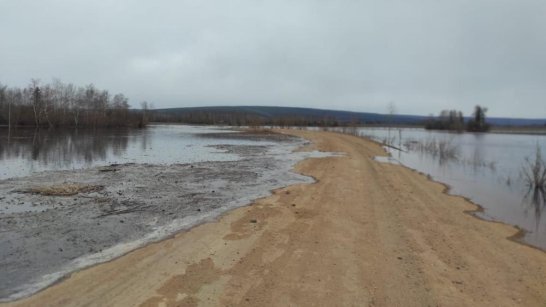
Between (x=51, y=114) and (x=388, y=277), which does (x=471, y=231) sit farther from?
(x=51, y=114)

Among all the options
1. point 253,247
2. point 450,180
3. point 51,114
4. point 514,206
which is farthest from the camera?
point 51,114

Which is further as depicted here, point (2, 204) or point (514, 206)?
point (514, 206)

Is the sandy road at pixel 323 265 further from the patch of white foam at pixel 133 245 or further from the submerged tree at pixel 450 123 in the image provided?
the submerged tree at pixel 450 123

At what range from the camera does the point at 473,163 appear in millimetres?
32406

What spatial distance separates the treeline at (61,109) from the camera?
9644 cm

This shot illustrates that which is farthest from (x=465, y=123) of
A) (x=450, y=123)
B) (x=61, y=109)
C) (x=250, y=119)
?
(x=61, y=109)

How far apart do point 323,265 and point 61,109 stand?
115889 millimetres

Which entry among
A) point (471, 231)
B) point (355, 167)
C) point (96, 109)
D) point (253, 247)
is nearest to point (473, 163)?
point (355, 167)

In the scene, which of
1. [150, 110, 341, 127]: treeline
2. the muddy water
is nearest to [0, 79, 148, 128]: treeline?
[150, 110, 341, 127]: treeline

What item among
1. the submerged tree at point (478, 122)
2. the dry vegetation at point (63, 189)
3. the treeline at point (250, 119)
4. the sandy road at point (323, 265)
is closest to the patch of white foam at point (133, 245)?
the sandy road at point (323, 265)

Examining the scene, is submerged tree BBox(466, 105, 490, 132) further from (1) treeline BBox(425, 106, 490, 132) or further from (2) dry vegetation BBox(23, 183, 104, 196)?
(2) dry vegetation BBox(23, 183, 104, 196)

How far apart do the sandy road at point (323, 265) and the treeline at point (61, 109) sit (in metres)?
94.8

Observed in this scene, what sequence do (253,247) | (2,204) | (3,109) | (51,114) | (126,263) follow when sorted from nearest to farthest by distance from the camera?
(126,263) → (253,247) → (2,204) → (3,109) → (51,114)

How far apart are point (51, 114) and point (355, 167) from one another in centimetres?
9690
